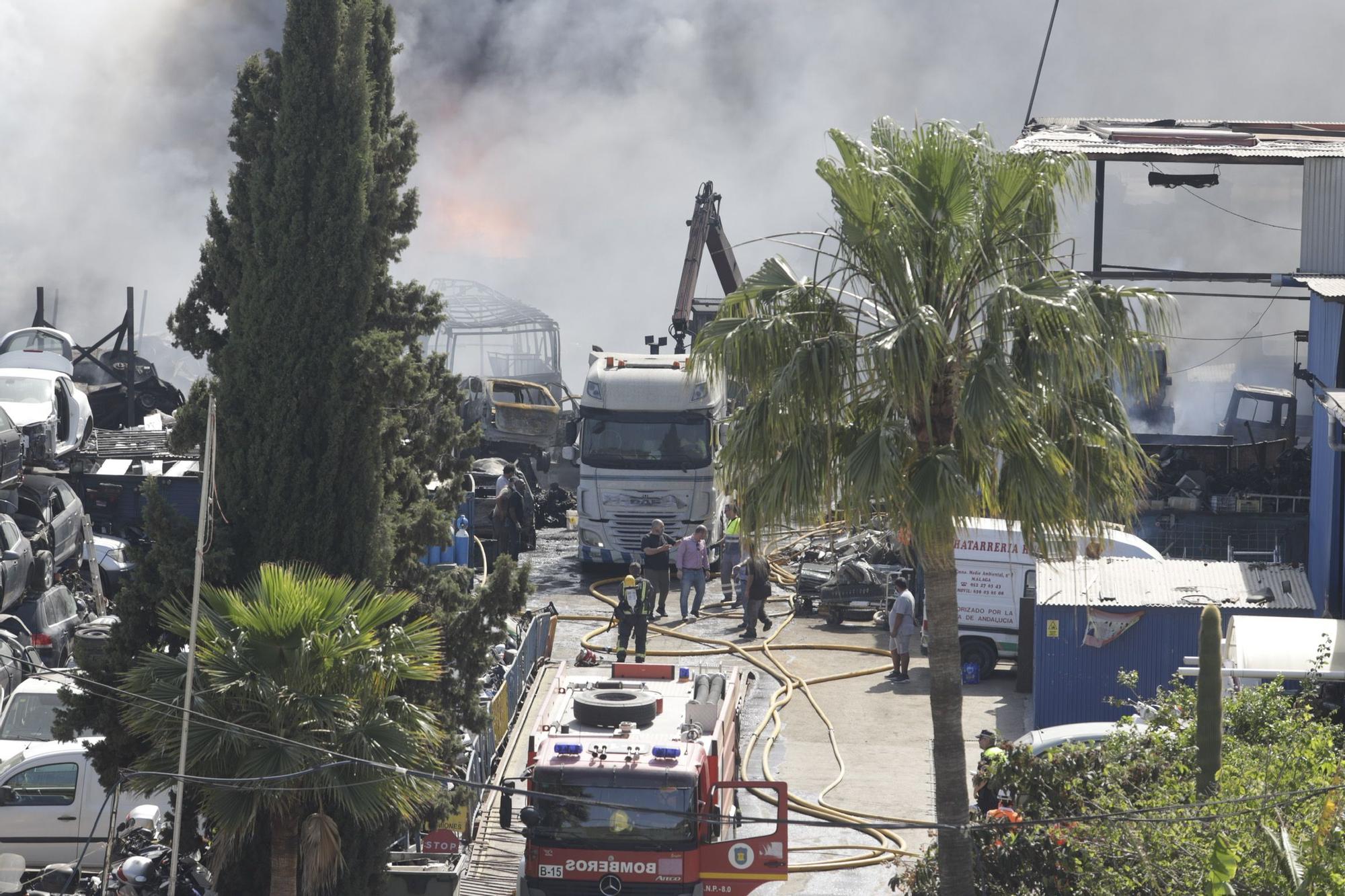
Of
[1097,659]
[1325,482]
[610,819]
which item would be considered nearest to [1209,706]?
[610,819]

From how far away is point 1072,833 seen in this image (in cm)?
1059

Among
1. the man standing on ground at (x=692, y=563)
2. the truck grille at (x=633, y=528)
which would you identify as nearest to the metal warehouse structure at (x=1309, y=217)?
the man standing on ground at (x=692, y=563)

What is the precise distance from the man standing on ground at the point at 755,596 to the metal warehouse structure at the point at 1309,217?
6.92m

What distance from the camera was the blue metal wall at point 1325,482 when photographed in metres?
17.5

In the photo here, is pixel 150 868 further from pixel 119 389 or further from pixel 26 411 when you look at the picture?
pixel 119 389

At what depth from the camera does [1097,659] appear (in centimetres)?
1791

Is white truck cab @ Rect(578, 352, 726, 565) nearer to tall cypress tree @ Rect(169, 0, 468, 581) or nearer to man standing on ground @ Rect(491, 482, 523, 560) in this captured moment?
man standing on ground @ Rect(491, 482, 523, 560)

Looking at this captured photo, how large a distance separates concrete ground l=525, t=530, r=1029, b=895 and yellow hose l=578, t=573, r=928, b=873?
3.6 inches

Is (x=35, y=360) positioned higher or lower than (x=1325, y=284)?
lower

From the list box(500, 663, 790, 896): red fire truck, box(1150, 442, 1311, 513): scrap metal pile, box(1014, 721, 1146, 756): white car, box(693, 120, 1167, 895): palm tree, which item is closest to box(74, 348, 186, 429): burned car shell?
box(1150, 442, 1311, 513): scrap metal pile

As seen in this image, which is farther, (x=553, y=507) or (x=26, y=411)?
(x=553, y=507)

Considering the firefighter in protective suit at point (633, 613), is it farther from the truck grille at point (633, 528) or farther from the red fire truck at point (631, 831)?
the red fire truck at point (631, 831)

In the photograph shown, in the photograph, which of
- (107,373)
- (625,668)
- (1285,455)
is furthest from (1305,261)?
(107,373)

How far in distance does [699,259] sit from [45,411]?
56.5 feet
